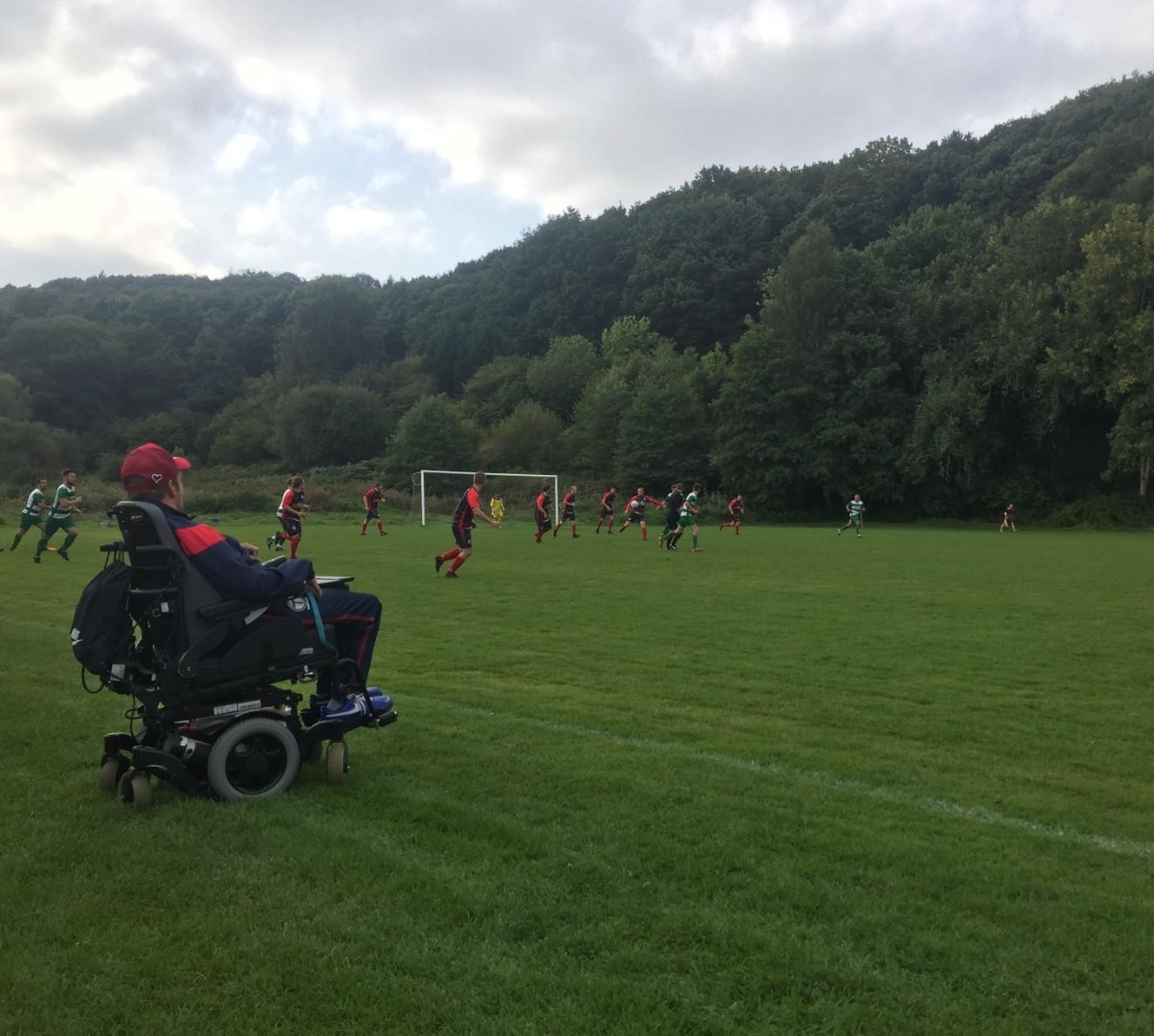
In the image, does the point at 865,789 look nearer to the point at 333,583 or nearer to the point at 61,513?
the point at 333,583

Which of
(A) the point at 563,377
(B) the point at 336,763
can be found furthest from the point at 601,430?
(B) the point at 336,763

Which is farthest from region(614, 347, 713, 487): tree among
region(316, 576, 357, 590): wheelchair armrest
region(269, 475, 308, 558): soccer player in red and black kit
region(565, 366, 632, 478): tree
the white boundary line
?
region(316, 576, 357, 590): wheelchair armrest

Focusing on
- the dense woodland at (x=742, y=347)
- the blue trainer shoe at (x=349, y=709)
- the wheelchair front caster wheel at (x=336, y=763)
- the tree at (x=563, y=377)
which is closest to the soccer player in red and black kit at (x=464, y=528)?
the blue trainer shoe at (x=349, y=709)

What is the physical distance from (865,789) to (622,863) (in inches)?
71.8

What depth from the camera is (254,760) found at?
15.6ft

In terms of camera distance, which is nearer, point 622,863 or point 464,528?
point 622,863

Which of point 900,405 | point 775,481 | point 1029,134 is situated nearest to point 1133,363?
point 900,405

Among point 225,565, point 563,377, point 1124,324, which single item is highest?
point 563,377

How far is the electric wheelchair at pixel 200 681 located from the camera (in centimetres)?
450

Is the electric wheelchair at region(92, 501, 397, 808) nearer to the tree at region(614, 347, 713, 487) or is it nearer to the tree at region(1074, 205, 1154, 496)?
the tree at region(1074, 205, 1154, 496)

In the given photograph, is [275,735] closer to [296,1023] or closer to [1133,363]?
[296,1023]

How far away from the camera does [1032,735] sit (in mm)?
6375

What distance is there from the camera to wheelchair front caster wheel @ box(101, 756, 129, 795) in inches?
190

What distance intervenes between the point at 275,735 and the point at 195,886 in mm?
1131
